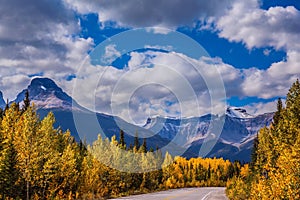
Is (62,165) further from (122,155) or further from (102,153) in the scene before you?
(122,155)

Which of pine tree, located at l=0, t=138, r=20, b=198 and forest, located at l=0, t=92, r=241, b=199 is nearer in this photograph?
pine tree, located at l=0, t=138, r=20, b=198

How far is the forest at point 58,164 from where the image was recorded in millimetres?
26531

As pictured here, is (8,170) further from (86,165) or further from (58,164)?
(86,165)

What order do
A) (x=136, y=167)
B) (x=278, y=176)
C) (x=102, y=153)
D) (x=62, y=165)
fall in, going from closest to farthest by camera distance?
1. (x=278, y=176)
2. (x=62, y=165)
3. (x=102, y=153)
4. (x=136, y=167)

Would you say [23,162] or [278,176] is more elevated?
[23,162]

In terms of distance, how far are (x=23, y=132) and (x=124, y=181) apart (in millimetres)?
32394

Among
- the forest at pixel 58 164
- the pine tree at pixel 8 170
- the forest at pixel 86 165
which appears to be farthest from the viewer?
the forest at pixel 58 164

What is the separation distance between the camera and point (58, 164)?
30188mm

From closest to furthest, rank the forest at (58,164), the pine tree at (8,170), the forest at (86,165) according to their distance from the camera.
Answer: the forest at (86,165)
the pine tree at (8,170)
the forest at (58,164)

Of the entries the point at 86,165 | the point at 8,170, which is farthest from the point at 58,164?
the point at 86,165

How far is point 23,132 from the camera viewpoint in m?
26.8

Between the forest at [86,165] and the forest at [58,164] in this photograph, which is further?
the forest at [58,164]

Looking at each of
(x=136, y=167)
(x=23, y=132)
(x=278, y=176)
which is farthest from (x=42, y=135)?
(x=136, y=167)

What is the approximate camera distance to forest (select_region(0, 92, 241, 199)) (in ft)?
87.0
